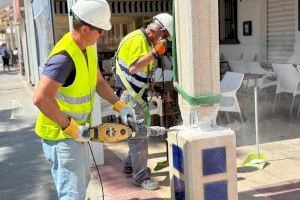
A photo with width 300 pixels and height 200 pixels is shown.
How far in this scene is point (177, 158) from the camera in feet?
11.8

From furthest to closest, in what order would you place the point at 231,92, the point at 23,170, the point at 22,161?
the point at 231,92
the point at 22,161
the point at 23,170

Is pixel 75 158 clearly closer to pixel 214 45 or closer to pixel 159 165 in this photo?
pixel 214 45

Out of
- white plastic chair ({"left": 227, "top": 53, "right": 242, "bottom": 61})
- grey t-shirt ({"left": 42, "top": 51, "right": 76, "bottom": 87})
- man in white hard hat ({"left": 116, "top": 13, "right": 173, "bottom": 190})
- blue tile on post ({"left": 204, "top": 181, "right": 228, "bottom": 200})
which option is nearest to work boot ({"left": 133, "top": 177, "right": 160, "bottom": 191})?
man in white hard hat ({"left": 116, "top": 13, "right": 173, "bottom": 190})

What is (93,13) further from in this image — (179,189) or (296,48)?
(296,48)

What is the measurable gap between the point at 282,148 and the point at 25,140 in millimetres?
4264

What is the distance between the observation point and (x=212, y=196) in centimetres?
342

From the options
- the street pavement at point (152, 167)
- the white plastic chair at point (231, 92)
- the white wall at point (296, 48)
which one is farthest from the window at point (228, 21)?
the white plastic chair at point (231, 92)

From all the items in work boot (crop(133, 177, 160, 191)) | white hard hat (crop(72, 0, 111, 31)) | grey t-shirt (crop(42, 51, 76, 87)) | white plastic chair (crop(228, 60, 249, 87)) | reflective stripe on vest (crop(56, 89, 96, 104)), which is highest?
white hard hat (crop(72, 0, 111, 31))

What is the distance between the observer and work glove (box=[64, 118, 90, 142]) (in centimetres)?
301

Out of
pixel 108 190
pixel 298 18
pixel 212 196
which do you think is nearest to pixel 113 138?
pixel 212 196

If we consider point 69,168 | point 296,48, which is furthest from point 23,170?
point 296,48

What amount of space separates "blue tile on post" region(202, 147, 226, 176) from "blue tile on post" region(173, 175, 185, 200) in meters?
0.26

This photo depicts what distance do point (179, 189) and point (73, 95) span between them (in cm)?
115

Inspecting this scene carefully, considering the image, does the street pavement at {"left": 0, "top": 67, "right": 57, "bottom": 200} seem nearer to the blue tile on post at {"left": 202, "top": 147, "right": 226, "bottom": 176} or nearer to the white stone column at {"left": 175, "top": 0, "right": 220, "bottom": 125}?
the blue tile on post at {"left": 202, "top": 147, "right": 226, "bottom": 176}
